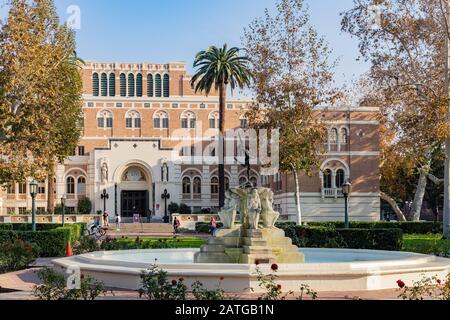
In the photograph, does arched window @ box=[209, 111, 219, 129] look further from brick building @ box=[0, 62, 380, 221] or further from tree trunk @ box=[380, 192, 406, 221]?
tree trunk @ box=[380, 192, 406, 221]

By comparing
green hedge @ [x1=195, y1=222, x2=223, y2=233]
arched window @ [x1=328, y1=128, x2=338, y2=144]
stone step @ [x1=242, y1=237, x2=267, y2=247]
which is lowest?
green hedge @ [x1=195, y1=222, x2=223, y2=233]

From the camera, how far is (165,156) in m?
66.1

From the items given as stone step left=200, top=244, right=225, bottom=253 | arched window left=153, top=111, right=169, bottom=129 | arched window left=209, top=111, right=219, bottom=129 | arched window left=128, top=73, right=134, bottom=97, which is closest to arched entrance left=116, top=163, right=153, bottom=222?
arched window left=153, top=111, right=169, bottom=129

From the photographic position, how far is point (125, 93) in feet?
238

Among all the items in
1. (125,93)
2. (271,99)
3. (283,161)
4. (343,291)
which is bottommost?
(343,291)

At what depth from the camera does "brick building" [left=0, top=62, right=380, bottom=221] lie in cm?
5844

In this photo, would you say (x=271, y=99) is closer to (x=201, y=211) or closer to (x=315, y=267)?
(x=315, y=267)

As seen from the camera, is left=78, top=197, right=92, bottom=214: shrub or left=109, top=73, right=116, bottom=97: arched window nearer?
left=78, top=197, right=92, bottom=214: shrub

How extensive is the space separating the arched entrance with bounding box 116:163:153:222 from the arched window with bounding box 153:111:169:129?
6763 millimetres

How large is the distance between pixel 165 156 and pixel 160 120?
691cm

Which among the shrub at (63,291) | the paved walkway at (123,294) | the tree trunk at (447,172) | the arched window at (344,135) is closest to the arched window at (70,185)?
the arched window at (344,135)

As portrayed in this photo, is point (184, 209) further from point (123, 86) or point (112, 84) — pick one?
point (112, 84)
